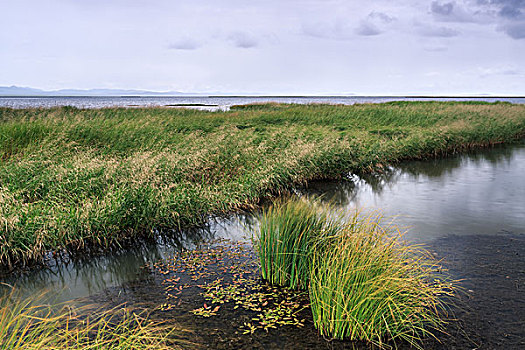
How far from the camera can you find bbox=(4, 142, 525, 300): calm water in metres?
7.29

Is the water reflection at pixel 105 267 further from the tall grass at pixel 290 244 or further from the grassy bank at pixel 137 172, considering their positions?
the tall grass at pixel 290 244

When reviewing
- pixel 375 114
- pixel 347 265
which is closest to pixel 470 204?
pixel 347 265

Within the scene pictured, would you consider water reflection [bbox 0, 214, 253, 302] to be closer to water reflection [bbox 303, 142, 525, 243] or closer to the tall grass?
the tall grass

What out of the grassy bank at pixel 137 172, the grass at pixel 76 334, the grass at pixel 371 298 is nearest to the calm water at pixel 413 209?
the grassy bank at pixel 137 172

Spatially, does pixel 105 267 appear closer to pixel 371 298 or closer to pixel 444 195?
pixel 371 298

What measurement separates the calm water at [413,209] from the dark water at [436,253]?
0.08ft

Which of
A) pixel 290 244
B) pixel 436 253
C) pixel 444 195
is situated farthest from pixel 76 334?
pixel 444 195

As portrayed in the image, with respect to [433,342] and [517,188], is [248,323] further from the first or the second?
[517,188]

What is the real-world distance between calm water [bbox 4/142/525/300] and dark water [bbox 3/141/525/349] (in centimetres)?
2

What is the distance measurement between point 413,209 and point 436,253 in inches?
163

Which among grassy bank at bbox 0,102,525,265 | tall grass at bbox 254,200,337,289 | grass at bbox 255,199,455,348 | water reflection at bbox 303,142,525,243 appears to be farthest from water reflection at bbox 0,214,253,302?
water reflection at bbox 303,142,525,243

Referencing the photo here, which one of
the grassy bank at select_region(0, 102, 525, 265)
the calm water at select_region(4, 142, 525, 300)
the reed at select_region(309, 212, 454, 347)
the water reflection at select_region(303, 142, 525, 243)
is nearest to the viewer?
the reed at select_region(309, 212, 454, 347)

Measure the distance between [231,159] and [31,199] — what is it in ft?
21.8

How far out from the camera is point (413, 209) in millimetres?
12070
